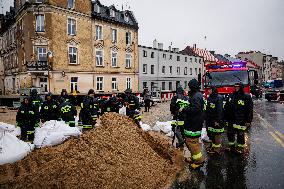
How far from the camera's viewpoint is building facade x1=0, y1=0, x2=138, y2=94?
26891 mm

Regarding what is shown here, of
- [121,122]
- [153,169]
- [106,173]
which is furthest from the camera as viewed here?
[121,122]

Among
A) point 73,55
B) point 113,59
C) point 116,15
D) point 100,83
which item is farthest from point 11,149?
point 116,15

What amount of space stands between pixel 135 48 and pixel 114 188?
3266 centimetres

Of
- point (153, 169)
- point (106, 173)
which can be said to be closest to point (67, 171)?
point (106, 173)

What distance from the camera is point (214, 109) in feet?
24.3

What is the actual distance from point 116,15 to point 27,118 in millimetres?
28233

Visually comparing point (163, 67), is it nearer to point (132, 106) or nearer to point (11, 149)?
point (132, 106)

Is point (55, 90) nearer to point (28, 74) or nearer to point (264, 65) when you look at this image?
point (28, 74)

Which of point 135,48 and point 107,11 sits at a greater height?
point 107,11

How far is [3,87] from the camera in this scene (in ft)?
126

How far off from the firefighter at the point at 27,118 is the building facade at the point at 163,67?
3110 centimetres

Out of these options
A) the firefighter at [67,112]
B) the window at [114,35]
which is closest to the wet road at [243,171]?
the firefighter at [67,112]

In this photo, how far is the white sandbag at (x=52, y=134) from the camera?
7.55 metres

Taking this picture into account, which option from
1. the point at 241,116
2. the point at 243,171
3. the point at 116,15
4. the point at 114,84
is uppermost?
the point at 116,15
